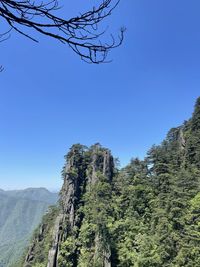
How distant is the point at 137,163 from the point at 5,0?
40.2 m

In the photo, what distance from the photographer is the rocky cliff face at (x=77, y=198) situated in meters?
34.0

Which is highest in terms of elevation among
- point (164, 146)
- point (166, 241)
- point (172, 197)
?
point (164, 146)

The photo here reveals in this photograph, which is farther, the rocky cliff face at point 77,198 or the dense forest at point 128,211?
the rocky cliff face at point 77,198

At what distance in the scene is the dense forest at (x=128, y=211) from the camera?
80.4ft

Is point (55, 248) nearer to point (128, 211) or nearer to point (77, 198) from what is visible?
point (77, 198)

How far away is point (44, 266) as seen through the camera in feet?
119

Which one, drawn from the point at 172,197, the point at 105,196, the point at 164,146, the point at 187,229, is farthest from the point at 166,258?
the point at 164,146

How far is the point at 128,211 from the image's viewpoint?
112 feet

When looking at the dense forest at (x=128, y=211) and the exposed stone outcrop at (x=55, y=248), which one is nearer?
the dense forest at (x=128, y=211)

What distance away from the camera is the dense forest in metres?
24.5

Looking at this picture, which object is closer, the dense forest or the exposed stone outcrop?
the dense forest

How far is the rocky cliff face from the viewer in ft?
112

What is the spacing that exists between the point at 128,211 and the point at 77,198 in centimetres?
951

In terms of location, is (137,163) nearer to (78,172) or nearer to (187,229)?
(78,172)
